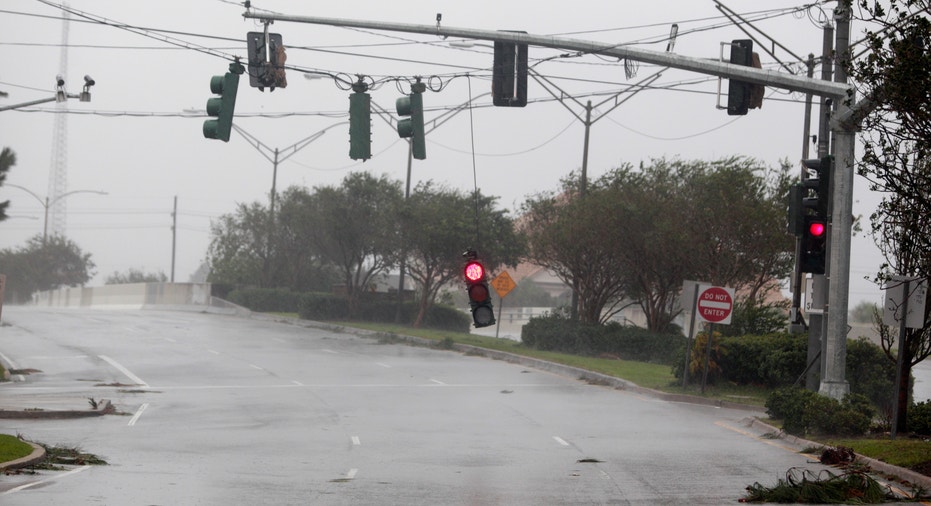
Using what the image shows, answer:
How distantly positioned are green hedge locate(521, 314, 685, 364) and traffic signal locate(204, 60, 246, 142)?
73.3 feet

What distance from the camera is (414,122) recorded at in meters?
19.2

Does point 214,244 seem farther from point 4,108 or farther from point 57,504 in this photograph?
point 57,504

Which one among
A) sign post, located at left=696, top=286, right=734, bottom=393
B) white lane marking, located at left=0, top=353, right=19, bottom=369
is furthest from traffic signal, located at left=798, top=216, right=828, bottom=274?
white lane marking, located at left=0, top=353, right=19, bottom=369

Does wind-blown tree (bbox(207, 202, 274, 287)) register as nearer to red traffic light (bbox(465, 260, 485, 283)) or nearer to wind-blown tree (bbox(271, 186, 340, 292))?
wind-blown tree (bbox(271, 186, 340, 292))

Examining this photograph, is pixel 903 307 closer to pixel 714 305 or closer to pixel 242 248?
pixel 714 305

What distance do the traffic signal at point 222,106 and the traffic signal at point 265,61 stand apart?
1.11ft

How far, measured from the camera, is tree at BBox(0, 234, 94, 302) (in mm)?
123500

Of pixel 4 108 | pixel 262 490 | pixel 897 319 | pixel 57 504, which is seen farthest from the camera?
pixel 4 108

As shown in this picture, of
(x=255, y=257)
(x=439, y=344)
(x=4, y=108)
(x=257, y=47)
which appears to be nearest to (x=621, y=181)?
(x=439, y=344)

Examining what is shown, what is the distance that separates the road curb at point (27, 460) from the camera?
1566 cm

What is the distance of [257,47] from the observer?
1928 centimetres

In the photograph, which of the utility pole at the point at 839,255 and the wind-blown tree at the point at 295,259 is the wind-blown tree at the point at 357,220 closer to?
the wind-blown tree at the point at 295,259

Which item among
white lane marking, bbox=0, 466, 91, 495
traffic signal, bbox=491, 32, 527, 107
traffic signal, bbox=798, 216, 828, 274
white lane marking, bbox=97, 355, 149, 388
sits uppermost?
traffic signal, bbox=491, 32, 527, 107

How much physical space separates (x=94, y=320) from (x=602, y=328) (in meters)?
25.9
